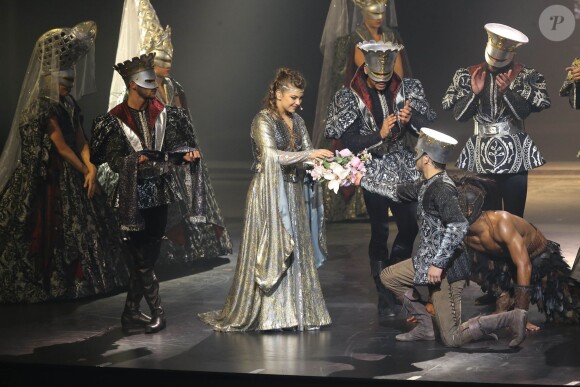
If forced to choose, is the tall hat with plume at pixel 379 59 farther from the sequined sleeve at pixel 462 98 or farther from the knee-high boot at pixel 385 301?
the knee-high boot at pixel 385 301

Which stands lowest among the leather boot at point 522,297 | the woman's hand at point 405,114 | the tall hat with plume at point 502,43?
the leather boot at point 522,297

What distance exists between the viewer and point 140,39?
744 cm

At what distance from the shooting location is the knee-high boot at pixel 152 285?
6031mm

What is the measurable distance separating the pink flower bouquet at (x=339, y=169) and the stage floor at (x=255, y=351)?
77 centimetres

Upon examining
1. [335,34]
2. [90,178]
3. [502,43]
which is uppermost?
[335,34]

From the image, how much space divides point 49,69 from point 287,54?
5007 mm

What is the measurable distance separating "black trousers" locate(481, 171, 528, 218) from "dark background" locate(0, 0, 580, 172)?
4.40 meters

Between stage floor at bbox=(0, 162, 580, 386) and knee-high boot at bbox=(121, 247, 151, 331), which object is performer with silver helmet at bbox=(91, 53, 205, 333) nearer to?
knee-high boot at bbox=(121, 247, 151, 331)

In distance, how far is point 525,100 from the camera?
651 centimetres

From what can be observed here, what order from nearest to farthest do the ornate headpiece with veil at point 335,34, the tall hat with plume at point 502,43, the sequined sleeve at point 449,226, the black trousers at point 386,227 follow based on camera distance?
the sequined sleeve at point 449,226 → the black trousers at point 386,227 → the tall hat with plume at point 502,43 → the ornate headpiece with veil at point 335,34

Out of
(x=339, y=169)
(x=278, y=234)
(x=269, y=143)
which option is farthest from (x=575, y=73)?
(x=278, y=234)

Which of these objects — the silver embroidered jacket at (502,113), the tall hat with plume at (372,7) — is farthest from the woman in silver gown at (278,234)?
the tall hat with plume at (372,7)

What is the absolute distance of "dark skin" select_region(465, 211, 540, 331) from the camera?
5684 mm

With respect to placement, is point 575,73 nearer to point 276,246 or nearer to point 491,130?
point 491,130
